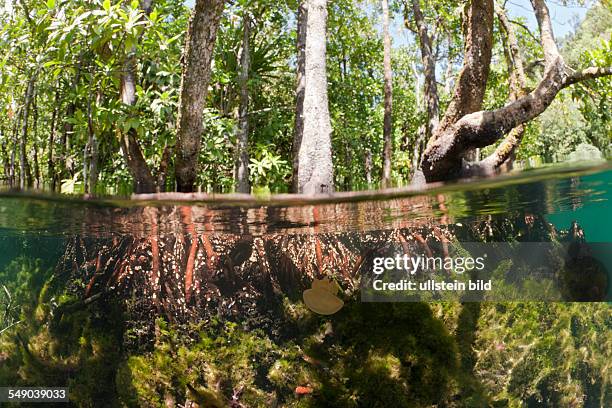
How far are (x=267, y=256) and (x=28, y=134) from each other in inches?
146

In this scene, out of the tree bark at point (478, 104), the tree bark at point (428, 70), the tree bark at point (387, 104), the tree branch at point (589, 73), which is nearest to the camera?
the tree bark at point (478, 104)

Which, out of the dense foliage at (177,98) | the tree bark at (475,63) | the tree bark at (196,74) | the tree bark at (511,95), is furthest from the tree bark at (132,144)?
the tree bark at (511,95)

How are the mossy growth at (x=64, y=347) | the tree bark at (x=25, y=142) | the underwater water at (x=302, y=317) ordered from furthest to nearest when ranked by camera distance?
the mossy growth at (x=64, y=347), the underwater water at (x=302, y=317), the tree bark at (x=25, y=142)

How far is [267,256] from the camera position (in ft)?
24.9

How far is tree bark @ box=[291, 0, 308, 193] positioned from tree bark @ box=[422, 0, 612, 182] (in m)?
1.11

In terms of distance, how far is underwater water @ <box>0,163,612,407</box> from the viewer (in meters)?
6.67

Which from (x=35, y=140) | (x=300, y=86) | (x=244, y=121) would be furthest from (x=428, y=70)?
(x=35, y=140)

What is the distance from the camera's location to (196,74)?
12.6 ft

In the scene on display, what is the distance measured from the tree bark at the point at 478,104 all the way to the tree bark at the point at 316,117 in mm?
873

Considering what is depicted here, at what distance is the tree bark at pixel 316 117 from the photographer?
15.0ft

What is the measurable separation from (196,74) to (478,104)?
99.4 inches

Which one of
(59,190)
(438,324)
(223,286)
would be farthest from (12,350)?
(438,324)

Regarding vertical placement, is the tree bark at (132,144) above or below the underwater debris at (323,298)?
above

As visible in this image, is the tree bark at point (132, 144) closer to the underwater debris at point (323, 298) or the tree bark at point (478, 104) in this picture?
the tree bark at point (478, 104)
